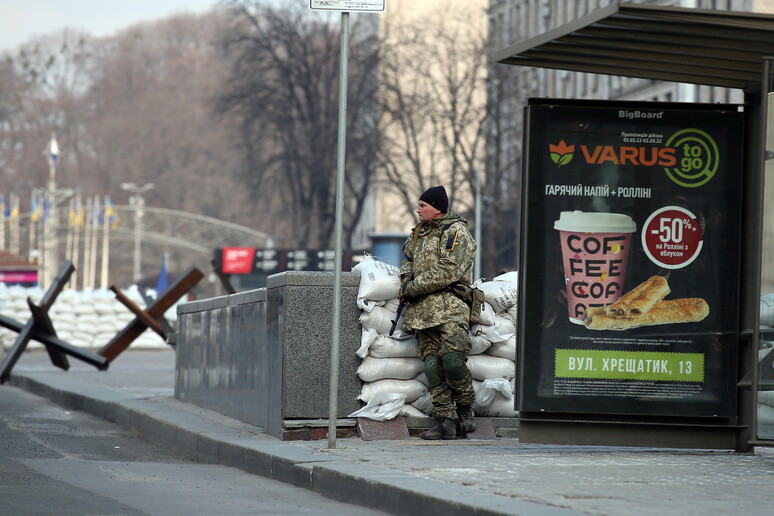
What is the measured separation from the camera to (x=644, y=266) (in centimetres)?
1081

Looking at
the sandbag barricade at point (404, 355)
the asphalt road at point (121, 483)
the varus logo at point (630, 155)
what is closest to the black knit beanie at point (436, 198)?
the sandbag barricade at point (404, 355)

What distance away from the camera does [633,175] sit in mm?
10766

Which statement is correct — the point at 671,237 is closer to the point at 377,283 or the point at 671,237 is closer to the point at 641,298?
the point at 641,298

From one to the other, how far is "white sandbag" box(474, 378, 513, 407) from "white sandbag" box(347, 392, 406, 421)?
638mm

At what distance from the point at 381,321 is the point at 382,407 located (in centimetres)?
63

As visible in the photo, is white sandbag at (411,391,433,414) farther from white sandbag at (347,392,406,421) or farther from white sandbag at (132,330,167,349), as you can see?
white sandbag at (132,330,167,349)

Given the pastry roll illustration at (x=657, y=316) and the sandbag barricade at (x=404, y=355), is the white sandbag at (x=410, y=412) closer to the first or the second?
the sandbag barricade at (x=404, y=355)

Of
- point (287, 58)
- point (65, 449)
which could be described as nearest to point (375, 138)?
point (287, 58)

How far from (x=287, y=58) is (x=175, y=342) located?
49.5 metres

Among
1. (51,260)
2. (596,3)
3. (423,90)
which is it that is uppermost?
(596,3)

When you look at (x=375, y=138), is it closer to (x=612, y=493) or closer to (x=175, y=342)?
(x=175, y=342)

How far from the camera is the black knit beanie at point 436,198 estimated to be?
11.5 meters

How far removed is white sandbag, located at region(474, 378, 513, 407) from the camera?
12055 millimetres

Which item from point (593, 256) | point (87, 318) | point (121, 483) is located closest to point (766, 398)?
point (593, 256)
